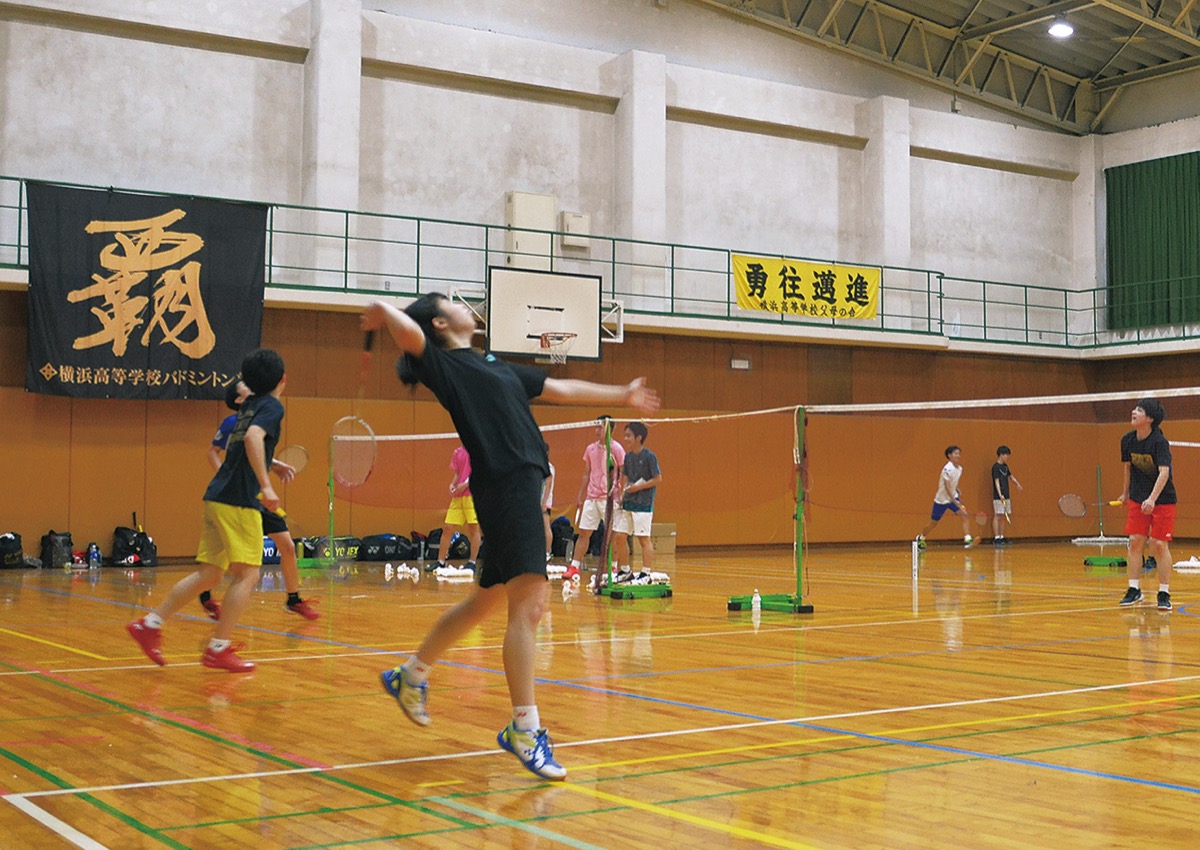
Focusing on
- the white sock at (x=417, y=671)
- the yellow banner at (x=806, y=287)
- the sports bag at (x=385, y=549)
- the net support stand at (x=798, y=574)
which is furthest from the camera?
the yellow banner at (x=806, y=287)

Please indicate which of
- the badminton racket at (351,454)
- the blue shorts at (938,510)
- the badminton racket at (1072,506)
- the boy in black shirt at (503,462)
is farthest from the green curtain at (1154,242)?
the boy in black shirt at (503,462)

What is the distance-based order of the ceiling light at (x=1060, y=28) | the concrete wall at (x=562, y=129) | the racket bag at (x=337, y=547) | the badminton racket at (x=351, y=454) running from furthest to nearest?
the ceiling light at (x=1060, y=28) → the concrete wall at (x=562, y=129) → the racket bag at (x=337, y=547) → the badminton racket at (x=351, y=454)

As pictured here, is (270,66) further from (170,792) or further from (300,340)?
(170,792)

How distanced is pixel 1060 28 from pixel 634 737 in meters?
27.0

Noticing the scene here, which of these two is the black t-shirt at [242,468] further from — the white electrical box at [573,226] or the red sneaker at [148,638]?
the white electrical box at [573,226]

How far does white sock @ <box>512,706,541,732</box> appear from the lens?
5.18 m

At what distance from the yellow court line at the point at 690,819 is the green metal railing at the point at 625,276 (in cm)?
1696

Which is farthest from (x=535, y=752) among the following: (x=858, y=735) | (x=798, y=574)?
(x=798, y=574)

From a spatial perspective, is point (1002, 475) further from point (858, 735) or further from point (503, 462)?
point (503, 462)

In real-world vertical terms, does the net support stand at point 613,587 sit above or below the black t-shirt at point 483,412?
below

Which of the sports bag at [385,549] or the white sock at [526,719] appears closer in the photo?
the white sock at [526,719]

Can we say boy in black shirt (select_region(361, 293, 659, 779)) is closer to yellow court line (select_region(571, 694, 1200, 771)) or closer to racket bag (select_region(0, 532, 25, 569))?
yellow court line (select_region(571, 694, 1200, 771))

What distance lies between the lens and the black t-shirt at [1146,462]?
1212 cm

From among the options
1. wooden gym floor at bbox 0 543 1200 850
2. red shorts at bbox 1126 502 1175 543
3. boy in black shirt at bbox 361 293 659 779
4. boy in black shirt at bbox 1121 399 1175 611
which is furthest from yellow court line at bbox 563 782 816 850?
red shorts at bbox 1126 502 1175 543
